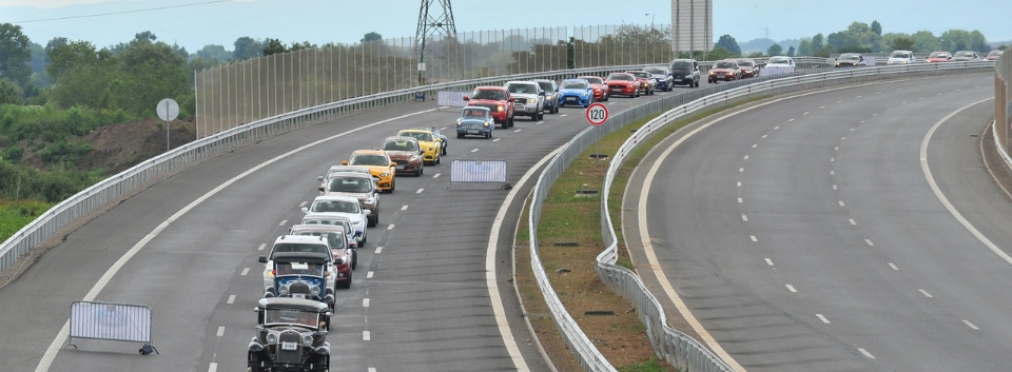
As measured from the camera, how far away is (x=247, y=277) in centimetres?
3519

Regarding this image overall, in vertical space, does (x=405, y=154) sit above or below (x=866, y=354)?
above

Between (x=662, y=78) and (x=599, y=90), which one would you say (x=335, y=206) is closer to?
(x=599, y=90)

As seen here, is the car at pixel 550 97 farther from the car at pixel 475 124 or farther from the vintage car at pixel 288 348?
the vintage car at pixel 288 348

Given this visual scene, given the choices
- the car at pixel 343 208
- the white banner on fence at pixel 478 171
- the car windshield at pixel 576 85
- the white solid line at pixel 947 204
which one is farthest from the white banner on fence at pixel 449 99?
the car at pixel 343 208

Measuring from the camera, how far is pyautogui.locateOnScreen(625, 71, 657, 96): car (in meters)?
88.8

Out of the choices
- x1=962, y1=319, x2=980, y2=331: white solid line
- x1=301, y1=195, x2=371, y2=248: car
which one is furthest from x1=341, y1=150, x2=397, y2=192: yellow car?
x1=962, y1=319, x2=980, y2=331: white solid line

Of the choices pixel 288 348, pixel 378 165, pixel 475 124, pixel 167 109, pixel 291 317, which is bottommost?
pixel 288 348

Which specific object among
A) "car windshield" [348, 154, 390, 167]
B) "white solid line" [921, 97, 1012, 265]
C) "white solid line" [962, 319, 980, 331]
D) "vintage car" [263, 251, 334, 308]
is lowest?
"white solid line" [962, 319, 980, 331]

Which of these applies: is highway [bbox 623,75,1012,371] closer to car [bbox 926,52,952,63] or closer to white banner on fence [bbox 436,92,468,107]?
white banner on fence [bbox 436,92,468,107]

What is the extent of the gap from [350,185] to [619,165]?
15813 mm

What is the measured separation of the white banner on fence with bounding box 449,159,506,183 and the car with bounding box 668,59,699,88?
157 ft

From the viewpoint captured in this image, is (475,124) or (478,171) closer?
(478,171)

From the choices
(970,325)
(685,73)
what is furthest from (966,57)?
(970,325)

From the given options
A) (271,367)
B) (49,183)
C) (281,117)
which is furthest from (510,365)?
(49,183)
